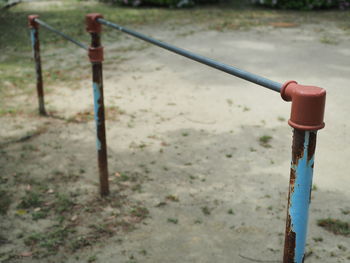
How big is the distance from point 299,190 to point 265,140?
97.7 inches

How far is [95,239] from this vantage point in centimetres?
250

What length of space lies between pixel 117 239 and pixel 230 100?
237cm

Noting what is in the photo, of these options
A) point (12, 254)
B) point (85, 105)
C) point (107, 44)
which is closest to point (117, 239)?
point (12, 254)

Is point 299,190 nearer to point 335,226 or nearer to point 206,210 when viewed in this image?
point 335,226

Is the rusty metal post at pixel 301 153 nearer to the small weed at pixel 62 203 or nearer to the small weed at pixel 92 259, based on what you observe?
the small weed at pixel 92 259

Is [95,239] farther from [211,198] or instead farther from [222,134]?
[222,134]

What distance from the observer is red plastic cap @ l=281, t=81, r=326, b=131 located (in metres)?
1.11

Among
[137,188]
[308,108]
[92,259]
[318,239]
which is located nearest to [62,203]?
[137,188]

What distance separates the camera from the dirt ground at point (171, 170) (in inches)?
95.8

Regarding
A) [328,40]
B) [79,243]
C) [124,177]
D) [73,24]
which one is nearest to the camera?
[79,243]

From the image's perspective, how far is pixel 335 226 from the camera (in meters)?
2.51

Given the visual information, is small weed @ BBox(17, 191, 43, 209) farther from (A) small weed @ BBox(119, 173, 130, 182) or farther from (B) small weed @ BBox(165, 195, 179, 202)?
(B) small weed @ BBox(165, 195, 179, 202)

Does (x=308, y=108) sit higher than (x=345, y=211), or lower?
higher

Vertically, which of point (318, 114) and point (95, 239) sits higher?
point (318, 114)
